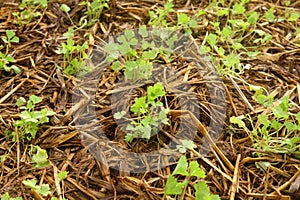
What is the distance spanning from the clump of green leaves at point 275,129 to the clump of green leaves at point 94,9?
0.83m

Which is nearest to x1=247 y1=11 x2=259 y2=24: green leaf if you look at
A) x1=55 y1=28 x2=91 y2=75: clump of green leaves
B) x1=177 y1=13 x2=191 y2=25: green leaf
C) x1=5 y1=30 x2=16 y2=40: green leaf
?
x1=177 y1=13 x2=191 y2=25: green leaf

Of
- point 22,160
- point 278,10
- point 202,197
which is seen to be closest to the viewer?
point 202,197

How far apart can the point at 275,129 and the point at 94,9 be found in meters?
0.97

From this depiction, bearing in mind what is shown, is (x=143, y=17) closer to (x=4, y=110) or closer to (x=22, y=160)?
(x=4, y=110)

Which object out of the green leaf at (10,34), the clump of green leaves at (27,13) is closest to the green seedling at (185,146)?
the green leaf at (10,34)

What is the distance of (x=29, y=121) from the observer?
5.07ft

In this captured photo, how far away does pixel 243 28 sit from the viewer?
2.02m

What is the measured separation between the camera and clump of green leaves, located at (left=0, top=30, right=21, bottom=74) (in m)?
1.80

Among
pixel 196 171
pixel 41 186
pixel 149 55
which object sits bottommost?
pixel 41 186

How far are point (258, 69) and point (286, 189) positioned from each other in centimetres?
59

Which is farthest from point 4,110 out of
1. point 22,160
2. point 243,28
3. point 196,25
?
point 243,28

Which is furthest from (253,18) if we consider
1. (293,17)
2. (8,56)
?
(8,56)

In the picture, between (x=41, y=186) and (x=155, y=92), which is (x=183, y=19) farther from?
(x=41, y=186)

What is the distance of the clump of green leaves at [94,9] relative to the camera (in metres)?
2.05
